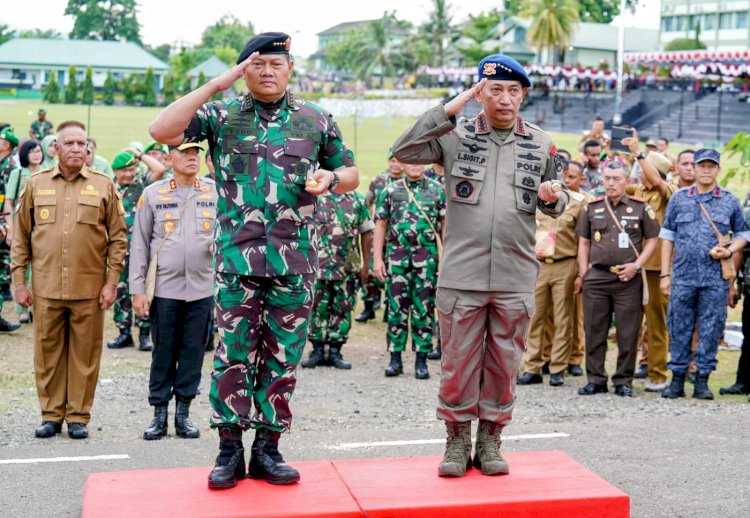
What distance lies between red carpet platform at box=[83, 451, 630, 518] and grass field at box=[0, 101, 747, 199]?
19306 millimetres

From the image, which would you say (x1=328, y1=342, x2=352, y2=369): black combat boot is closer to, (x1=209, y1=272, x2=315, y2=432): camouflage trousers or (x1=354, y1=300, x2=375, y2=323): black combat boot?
(x1=354, y1=300, x2=375, y2=323): black combat boot

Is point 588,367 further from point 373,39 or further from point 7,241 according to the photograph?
point 373,39

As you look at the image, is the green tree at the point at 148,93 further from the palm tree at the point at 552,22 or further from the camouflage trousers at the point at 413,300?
the camouflage trousers at the point at 413,300

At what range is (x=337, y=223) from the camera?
34.1 feet

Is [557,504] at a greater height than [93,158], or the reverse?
→ [93,158]

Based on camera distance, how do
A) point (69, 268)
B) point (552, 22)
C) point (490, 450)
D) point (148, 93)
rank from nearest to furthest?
point (490, 450) → point (69, 268) → point (148, 93) → point (552, 22)

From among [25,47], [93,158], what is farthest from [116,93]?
[93,158]

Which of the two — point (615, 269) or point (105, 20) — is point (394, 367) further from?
point (105, 20)

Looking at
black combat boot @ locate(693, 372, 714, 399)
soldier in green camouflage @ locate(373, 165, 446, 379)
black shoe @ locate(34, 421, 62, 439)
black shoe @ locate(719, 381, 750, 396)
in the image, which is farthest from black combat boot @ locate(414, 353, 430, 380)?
black shoe @ locate(34, 421, 62, 439)

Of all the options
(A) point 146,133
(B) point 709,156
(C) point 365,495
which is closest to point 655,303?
(B) point 709,156

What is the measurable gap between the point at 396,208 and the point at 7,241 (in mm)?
4876

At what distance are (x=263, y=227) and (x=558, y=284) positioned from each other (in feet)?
18.4

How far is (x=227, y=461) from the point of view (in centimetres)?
510

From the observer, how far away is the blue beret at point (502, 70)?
17.1 ft
